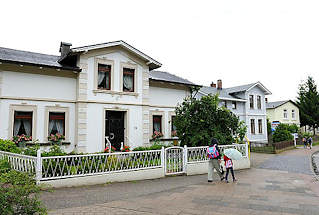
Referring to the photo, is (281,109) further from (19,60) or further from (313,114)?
(19,60)

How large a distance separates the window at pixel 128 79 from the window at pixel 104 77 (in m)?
1.00

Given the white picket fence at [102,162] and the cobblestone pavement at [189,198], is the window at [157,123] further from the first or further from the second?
the cobblestone pavement at [189,198]

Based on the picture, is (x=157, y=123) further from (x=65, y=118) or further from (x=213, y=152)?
(x=213, y=152)

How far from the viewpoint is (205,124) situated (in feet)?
39.5

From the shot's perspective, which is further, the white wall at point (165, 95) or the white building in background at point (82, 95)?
the white wall at point (165, 95)

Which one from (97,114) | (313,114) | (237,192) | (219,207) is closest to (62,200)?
(219,207)

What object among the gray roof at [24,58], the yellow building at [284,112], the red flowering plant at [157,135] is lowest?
the red flowering plant at [157,135]

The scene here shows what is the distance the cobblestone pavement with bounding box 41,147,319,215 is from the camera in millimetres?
5488

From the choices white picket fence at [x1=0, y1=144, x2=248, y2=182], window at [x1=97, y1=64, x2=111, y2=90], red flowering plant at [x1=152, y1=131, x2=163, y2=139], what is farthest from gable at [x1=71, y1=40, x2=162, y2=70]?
white picket fence at [x1=0, y1=144, x2=248, y2=182]

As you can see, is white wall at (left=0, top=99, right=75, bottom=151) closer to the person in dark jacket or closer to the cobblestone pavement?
the cobblestone pavement

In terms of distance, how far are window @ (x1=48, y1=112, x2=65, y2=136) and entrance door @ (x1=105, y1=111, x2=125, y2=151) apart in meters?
2.42

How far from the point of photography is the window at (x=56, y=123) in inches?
474

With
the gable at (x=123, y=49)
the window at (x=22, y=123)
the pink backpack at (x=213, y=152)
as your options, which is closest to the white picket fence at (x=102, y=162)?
the pink backpack at (x=213, y=152)

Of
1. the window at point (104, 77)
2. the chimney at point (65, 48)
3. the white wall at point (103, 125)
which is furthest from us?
the chimney at point (65, 48)
